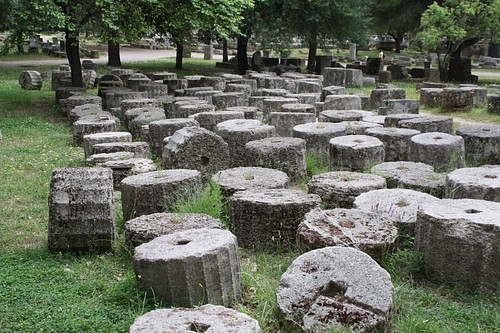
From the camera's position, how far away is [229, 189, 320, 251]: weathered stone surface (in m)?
5.51

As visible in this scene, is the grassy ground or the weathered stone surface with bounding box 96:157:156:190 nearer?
the grassy ground

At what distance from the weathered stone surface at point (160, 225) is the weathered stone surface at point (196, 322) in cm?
139

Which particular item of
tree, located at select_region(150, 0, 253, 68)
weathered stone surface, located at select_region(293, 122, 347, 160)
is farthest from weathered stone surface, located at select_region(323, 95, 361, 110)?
weathered stone surface, located at select_region(293, 122, 347, 160)

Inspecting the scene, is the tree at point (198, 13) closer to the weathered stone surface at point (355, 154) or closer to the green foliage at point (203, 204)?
the weathered stone surface at point (355, 154)

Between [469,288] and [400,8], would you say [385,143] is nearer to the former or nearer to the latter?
[469,288]

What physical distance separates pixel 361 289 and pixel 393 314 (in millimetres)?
282

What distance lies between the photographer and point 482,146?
921 centimetres

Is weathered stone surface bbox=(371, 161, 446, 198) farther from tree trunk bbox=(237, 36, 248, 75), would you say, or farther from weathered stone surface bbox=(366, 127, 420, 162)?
tree trunk bbox=(237, 36, 248, 75)

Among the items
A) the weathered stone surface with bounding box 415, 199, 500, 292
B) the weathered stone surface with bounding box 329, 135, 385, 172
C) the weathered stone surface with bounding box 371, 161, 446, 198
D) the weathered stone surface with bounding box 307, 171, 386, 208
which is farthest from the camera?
the weathered stone surface with bounding box 329, 135, 385, 172

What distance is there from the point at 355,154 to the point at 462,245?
331cm

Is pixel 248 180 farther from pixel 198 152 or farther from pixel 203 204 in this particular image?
pixel 198 152

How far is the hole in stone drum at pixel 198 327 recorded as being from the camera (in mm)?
3559

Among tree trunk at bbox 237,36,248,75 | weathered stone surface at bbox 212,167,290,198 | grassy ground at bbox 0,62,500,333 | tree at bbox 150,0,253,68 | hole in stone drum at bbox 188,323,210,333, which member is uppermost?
tree at bbox 150,0,253,68

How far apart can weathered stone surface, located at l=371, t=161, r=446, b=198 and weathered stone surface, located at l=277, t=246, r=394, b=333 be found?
8.01ft
